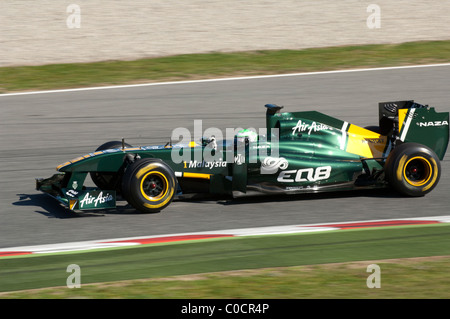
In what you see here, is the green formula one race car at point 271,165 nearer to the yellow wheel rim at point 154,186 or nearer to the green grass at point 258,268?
the yellow wheel rim at point 154,186

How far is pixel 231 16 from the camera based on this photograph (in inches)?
884

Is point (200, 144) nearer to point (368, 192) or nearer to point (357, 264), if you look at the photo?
point (368, 192)

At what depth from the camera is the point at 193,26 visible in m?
21.4

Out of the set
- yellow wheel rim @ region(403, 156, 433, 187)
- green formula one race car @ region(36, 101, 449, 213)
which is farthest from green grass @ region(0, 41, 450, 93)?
yellow wheel rim @ region(403, 156, 433, 187)

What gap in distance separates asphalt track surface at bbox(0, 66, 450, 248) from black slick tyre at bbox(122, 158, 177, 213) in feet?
0.58

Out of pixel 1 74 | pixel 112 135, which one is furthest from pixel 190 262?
pixel 1 74

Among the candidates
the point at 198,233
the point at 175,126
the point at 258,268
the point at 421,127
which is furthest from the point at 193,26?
the point at 258,268

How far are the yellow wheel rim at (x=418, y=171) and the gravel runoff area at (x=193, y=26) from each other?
416 inches

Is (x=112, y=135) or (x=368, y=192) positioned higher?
(x=112, y=135)

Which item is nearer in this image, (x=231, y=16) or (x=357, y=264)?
(x=357, y=264)

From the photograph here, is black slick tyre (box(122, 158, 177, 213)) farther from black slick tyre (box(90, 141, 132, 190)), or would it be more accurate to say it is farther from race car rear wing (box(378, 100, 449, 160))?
race car rear wing (box(378, 100, 449, 160))

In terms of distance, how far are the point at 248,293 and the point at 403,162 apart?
369 cm
